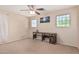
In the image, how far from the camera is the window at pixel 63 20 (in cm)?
198

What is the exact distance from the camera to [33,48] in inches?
80.6

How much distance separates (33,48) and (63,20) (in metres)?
0.82

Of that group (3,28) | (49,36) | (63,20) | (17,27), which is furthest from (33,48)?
(63,20)

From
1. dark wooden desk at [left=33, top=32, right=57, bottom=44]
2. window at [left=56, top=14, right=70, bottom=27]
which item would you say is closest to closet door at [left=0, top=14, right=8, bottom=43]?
dark wooden desk at [left=33, top=32, right=57, bottom=44]

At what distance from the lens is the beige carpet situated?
2.00m

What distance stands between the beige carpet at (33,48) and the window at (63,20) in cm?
42

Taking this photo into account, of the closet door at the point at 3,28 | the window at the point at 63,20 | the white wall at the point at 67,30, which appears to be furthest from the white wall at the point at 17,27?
the window at the point at 63,20

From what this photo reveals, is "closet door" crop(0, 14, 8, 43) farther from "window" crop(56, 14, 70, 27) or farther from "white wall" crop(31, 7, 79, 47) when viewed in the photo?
"window" crop(56, 14, 70, 27)

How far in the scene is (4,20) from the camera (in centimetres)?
200

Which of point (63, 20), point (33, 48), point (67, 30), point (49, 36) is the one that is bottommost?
point (33, 48)

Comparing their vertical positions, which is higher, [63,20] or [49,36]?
[63,20]

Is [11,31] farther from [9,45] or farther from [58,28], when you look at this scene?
[58,28]

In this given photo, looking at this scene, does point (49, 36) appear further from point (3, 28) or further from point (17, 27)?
point (3, 28)
